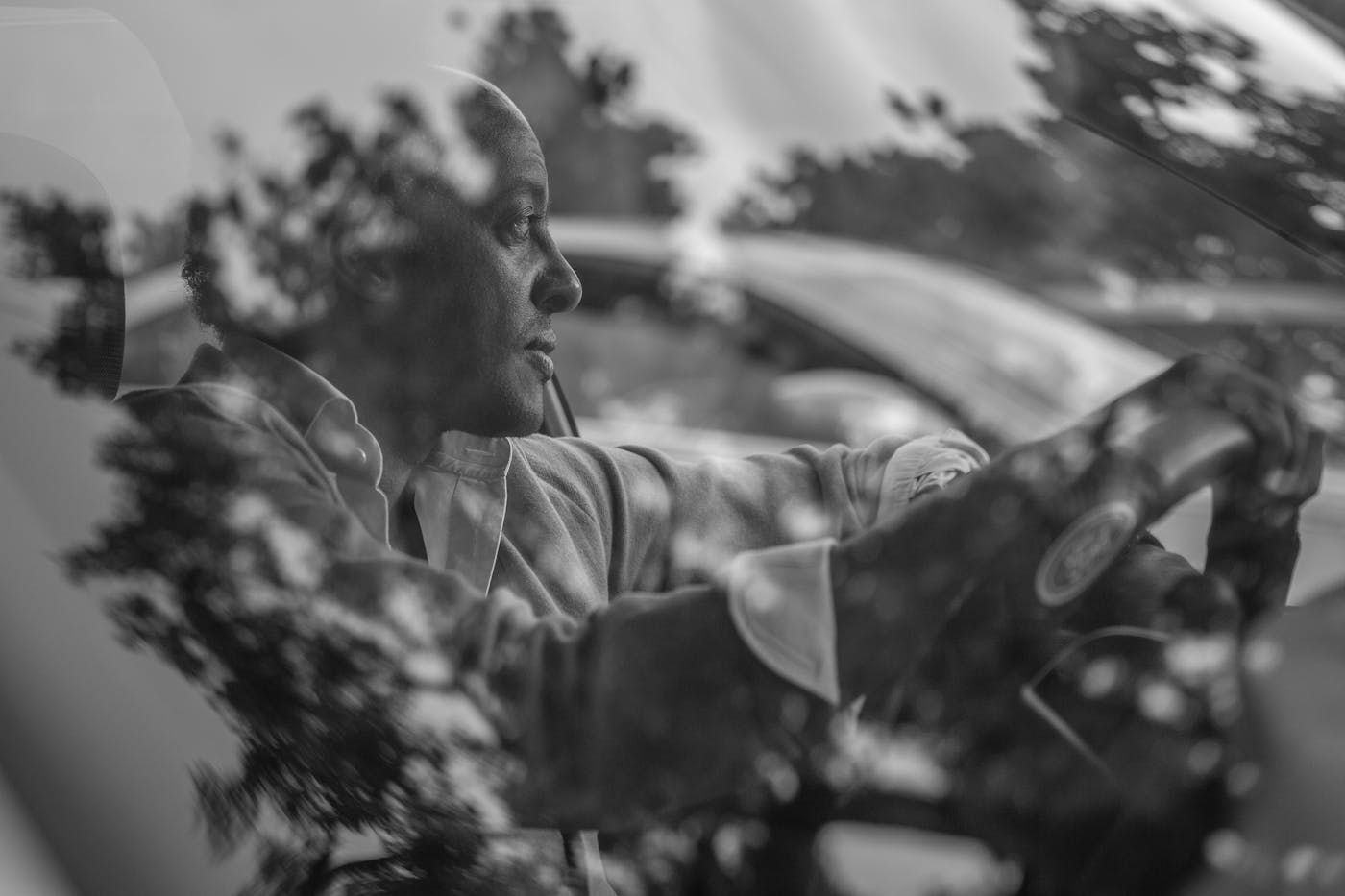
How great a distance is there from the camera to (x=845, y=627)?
3.38 feet

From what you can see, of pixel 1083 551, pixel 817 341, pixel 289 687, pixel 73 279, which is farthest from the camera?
pixel 73 279

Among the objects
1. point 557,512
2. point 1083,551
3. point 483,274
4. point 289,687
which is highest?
point 483,274

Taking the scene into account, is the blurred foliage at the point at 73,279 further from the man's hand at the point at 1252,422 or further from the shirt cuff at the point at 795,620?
the man's hand at the point at 1252,422

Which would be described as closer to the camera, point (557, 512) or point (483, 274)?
point (483, 274)

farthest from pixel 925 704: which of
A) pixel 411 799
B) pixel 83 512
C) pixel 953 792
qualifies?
pixel 83 512

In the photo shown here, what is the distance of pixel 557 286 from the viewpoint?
1.18 m

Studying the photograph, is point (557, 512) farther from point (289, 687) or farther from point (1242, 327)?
point (1242, 327)

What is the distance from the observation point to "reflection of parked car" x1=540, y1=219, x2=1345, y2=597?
1.10 meters

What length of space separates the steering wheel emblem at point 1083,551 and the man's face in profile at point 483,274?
438 millimetres

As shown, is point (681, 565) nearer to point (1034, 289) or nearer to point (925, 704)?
point (925, 704)

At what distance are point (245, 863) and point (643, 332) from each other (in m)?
0.62

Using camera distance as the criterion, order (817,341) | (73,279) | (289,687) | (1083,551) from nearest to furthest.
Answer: (1083,551), (817,341), (289,687), (73,279)

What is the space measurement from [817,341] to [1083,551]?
27 cm

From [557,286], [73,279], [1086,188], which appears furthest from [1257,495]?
[73,279]
